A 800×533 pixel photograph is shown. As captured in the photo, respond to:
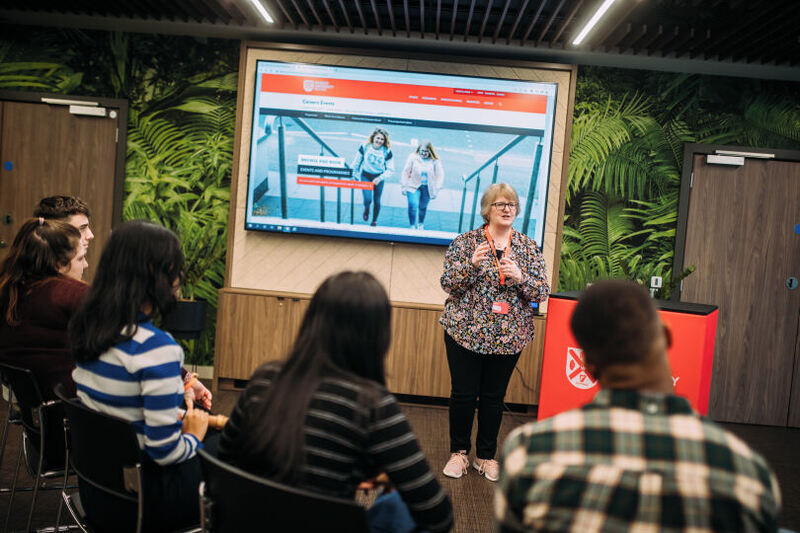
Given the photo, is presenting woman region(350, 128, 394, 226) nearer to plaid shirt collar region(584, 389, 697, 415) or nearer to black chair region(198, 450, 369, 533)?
black chair region(198, 450, 369, 533)

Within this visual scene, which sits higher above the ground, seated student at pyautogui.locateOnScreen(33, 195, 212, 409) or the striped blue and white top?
seated student at pyautogui.locateOnScreen(33, 195, 212, 409)

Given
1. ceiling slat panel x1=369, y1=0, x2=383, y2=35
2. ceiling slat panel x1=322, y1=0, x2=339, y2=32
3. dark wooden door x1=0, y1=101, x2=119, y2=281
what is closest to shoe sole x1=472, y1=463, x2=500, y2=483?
ceiling slat panel x1=369, y1=0, x2=383, y2=35

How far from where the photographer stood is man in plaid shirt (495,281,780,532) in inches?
38.1

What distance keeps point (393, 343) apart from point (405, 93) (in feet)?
6.30

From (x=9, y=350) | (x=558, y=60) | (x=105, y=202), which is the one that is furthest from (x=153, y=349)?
(x=558, y=60)

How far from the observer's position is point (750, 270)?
4824mm

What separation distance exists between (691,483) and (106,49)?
530 centimetres

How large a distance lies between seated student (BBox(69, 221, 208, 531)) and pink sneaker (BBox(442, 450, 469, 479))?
5.70 feet

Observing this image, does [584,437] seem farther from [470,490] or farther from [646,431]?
[470,490]

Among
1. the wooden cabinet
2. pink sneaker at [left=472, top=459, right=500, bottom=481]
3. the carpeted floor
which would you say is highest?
the wooden cabinet

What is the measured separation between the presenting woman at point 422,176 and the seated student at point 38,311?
280 centimetres

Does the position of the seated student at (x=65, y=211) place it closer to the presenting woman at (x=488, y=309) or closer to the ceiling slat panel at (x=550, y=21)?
the presenting woman at (x=488, y=309)

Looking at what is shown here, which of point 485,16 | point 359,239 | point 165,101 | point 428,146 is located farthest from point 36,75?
→ point 485,16

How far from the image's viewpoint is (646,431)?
1005 mm
